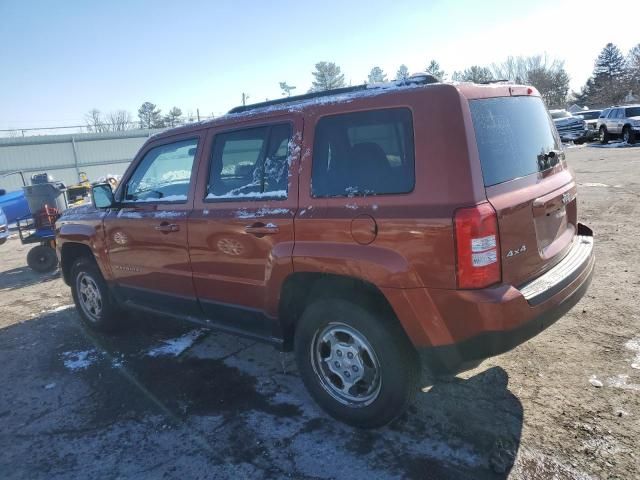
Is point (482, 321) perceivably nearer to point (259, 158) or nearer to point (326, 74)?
point (259, 158)

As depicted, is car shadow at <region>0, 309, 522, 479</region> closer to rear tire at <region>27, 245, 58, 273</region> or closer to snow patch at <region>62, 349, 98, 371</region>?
snow patch at <region>62, 349, 98, 371</region>

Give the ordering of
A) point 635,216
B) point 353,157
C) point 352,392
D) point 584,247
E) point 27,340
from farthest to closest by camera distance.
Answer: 1. point 635,216
2. point 27,340
3. point 584,247
4. point 352,392
5. point 353,157

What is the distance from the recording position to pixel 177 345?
4598 mm

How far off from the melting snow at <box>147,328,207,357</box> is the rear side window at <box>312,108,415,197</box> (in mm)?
2380

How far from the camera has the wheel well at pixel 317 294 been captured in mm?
2857

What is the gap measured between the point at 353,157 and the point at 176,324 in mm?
3227

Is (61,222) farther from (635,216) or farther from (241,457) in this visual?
(635,216)

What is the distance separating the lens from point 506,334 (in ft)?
8.09

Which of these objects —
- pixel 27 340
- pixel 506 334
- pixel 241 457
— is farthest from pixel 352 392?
pixel 27 340

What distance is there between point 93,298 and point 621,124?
2370 centimetres

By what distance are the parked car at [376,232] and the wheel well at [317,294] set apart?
1 cm

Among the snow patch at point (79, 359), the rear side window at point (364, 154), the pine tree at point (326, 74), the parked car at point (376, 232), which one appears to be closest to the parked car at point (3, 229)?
the snow patch at point (79, 359)

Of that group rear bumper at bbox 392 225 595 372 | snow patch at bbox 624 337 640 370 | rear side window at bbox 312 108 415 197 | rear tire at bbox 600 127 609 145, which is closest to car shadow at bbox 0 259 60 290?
rear side window at bbox 312 108 415 197

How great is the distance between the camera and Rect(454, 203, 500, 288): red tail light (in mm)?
2371
